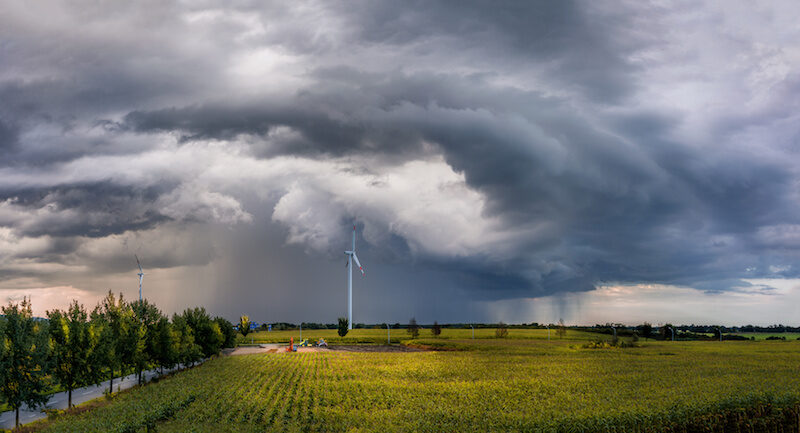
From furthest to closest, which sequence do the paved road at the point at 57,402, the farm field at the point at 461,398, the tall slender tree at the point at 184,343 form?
the tall slender tree at the point at 184,343 < the paved road at the point at 57,402 < the farm field at the point at 461,398

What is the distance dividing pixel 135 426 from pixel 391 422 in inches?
655

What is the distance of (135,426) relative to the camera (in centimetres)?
3625

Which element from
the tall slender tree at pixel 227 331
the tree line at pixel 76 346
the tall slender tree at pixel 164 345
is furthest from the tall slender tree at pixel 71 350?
the tall slender tree at pixel 227 331

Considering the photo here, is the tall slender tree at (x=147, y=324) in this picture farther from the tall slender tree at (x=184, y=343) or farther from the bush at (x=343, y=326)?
the bush at (x=343, y=326)

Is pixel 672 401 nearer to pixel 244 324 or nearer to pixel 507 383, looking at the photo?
pixel 507 383

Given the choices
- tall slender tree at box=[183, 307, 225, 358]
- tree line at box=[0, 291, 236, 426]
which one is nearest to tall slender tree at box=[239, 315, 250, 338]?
tall slender tree at box=[183, 307, 225, 358]

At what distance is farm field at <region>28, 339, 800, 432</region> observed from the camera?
34719 millimetres

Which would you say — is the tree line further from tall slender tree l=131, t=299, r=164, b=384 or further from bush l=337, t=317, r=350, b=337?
bush l=337, t=317, r=350, b=337

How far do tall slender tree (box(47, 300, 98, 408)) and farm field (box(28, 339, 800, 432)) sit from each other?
4.61 m

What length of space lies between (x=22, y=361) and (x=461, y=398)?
116 feet

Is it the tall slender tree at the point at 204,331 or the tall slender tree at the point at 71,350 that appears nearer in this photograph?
the tall slender tree at the point at 71,350

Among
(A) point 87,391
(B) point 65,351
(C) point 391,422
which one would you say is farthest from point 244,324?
(C) point 391,422

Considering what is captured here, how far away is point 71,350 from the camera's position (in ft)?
175

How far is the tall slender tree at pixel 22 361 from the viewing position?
1714 inches
